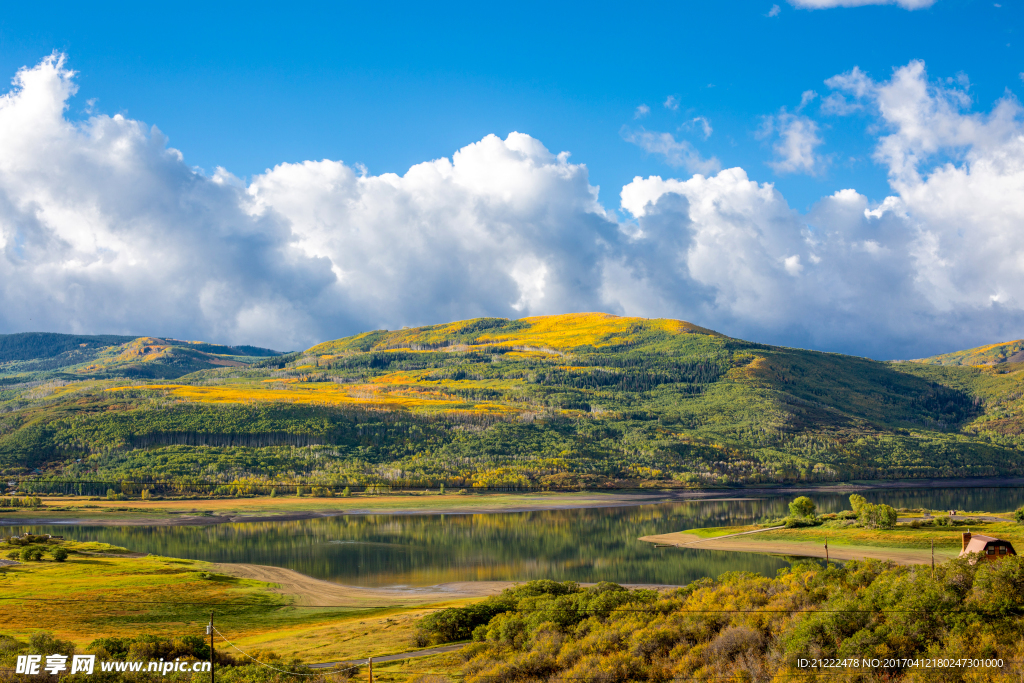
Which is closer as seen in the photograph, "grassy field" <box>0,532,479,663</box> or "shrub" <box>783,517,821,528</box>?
"grassy field" <box>0,532,479,663</box>

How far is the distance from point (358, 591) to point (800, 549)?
148 feet

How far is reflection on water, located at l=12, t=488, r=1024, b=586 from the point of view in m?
71.1

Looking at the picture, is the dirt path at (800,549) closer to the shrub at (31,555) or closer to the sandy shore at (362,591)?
the sandy shore at (362,591)

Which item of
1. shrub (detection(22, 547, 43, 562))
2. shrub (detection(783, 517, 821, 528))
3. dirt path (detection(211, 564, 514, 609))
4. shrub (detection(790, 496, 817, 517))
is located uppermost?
shrub (detection(790, 496, 817, 517))

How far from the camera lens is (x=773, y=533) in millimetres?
Answer: 89312

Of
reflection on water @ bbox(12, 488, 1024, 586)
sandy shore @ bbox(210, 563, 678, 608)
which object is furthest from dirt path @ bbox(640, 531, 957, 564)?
sandy shore @ bbox(210, 563, 678, 608)

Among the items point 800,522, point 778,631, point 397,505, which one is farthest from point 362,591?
point 397,505

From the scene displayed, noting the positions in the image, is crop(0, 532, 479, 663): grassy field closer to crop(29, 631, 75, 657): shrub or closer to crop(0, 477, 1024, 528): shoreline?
crop(29, 631, 75, 657): shrub

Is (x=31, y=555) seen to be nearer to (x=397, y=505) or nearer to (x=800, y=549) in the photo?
(x=397, y=505)

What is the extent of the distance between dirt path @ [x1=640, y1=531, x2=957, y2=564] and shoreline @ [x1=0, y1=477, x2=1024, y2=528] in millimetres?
38581

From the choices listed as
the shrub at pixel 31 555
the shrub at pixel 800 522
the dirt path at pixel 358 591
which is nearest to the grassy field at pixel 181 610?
the dirt path at pixel 358 591

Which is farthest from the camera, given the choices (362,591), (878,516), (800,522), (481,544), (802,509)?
(802,509)

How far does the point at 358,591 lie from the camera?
63469 mm

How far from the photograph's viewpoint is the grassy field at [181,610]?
43562 mm
